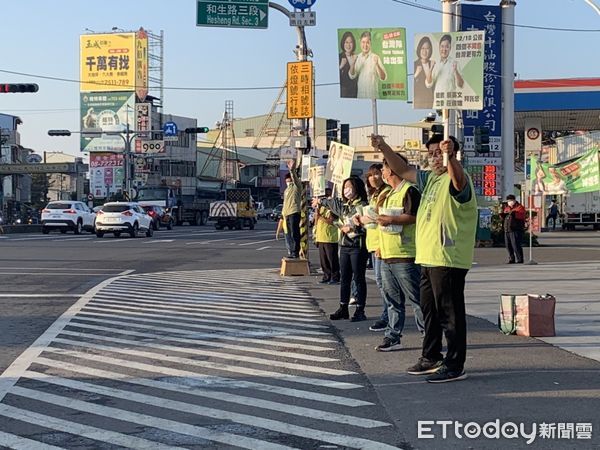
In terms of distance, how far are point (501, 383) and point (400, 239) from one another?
6.29 feet

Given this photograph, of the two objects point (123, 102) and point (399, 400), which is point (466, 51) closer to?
point (399, 400)

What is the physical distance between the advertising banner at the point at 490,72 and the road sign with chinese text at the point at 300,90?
12.5 meters

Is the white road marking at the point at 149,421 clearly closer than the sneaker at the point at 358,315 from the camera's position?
Yes

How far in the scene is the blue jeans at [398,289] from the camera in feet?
28.5

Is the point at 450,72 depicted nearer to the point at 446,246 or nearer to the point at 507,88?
the point at 446,246

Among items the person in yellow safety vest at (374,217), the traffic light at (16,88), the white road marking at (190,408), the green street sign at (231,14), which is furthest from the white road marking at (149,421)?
the traffic light at (16,88)

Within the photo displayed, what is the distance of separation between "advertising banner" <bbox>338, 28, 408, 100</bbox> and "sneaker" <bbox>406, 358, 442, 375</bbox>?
33.3ft

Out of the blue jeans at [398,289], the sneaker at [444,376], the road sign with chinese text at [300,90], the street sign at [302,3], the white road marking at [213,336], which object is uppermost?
the street sign at [302,3]

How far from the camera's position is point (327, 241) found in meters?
15.4

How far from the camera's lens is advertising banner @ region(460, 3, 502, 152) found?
31156 millimetres

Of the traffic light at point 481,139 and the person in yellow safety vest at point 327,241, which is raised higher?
the traffic light at point 481,139

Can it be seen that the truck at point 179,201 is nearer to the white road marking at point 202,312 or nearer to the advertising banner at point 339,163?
the advertising banner at point 339,163

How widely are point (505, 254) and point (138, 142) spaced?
185 feet

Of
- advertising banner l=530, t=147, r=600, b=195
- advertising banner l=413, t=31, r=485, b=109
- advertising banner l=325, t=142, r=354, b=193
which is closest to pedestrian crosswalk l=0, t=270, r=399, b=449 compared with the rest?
advertising banner l=325, t=142, r=354, b=193
